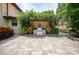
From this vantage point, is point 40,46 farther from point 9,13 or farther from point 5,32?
point 9,13

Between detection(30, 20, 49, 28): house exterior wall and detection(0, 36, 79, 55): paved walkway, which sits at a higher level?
detection(30, 20, 49, 28): house exterior wall

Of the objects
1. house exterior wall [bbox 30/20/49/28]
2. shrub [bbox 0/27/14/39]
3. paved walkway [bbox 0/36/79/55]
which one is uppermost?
house exterior wall [bbox 30/20/49/28]

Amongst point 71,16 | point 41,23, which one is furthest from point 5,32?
point 71,16

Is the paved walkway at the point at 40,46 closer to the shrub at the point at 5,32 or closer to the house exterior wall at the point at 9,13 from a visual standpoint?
the shrub at the point at 5,32

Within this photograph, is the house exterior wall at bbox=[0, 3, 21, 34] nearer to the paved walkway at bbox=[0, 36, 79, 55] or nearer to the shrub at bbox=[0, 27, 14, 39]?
the shrub at bbox=[0, 27, 14, 39]

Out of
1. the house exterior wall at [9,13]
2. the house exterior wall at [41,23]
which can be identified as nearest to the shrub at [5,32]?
the house exterior wall at [9,13]

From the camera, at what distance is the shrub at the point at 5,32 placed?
15.6 feet

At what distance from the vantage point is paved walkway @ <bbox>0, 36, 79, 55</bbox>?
4585 mm

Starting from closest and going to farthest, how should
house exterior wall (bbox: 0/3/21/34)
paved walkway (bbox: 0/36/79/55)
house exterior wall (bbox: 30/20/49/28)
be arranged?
paved walkway (bbox: 0/36/79/55) < house exterior wall (bbox: 0/3/21/34) < house exterior wall (bbox: 30/20/49/28)

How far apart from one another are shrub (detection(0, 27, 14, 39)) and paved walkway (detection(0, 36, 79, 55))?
146 mm

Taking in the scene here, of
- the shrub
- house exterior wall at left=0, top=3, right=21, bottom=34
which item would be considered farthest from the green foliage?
the shrub

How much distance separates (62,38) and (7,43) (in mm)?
1182

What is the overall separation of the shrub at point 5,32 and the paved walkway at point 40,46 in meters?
0.15

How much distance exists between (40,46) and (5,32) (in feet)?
2.70
